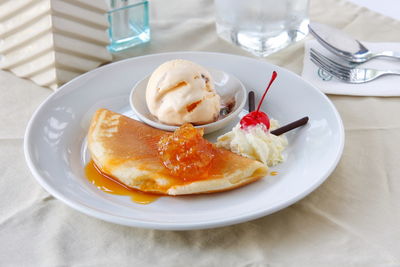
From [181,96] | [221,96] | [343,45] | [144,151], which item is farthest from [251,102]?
[343,45]

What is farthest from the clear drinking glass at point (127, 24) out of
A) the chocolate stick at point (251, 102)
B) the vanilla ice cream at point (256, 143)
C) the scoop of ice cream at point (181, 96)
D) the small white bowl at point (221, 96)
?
the vanilla ice cream at point (256, 143)

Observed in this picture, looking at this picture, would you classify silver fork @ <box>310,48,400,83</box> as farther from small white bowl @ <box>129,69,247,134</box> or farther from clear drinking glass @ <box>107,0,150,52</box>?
clear drinking glass @ <box>107,0,150,52</box>

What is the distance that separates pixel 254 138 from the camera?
1.49 metres

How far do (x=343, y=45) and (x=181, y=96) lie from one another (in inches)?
30.7

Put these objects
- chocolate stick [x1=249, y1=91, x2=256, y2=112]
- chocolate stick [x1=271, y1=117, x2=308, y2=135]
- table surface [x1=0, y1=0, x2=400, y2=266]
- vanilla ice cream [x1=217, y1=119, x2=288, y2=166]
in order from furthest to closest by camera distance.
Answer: chocolate stick [x1=249, y1=91, x2=256, y2=112]
chocolate stick [x1=271, y1=117, x2=308, y2=135]
vanilla ice cream [x1=217, y1=119, x2=288, y2=166]
table surface [x1=0, y1=0, x2=400, y2=266]

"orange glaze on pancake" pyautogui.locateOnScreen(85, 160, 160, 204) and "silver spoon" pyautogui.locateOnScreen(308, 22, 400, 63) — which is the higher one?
"silver spoon" pyautogui.locateOnScreen(308, 22, 400, 63)

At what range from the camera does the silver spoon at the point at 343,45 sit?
2.02m

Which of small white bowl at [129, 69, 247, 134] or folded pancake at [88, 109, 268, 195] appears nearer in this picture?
folded pancake at [88, 109, 268, 195]

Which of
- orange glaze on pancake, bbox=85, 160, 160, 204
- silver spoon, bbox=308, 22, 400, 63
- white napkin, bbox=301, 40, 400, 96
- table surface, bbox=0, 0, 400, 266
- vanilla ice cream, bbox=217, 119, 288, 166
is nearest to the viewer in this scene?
table surface, bbox=0, 0, 400, 266

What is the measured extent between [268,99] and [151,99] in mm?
393

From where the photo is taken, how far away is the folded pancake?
1325 millimetres

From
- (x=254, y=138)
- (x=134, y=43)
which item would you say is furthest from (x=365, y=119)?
(x=134, y=43)

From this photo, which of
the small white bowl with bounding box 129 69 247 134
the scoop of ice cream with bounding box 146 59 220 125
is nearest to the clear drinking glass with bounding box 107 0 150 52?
the small white bowl with bounding box 129 69 247 134

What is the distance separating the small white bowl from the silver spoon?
472mm
